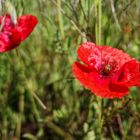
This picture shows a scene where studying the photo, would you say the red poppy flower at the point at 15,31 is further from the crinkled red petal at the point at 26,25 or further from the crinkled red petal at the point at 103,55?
the crinkled red petal at the point at 103,55

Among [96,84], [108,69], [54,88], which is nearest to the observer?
[96,84]

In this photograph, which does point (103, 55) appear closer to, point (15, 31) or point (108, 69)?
point (108, 69)

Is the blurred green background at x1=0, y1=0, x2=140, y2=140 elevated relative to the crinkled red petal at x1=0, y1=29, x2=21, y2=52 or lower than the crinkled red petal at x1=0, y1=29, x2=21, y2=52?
lower

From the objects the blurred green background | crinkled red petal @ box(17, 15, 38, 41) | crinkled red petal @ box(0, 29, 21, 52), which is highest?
crinkled red petal @ box(17, 15, 38, 41)

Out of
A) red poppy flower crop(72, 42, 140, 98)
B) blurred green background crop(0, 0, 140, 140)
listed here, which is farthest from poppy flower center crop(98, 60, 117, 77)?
blurred green background crop(0, 0, 140, 140)

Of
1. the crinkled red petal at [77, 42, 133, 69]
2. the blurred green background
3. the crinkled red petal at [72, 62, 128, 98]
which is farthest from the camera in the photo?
the blurred green background

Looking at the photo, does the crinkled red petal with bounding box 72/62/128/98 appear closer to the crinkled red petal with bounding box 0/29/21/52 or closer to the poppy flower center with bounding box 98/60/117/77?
the poppy flower center with bounding box 98/60/117/77

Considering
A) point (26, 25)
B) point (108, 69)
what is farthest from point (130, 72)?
point (26, 25)
